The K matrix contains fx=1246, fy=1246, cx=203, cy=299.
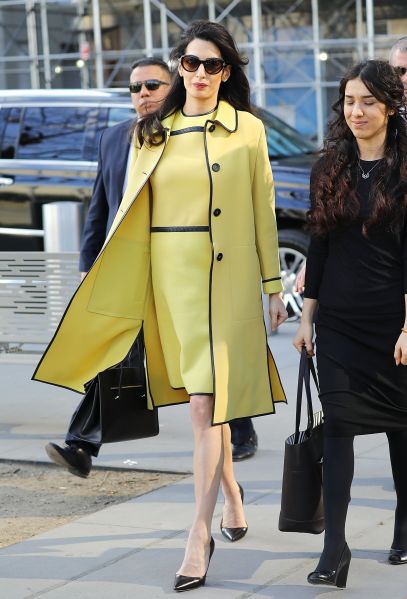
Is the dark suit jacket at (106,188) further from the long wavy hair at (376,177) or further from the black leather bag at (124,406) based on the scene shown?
the long wavy hair at (376,177)

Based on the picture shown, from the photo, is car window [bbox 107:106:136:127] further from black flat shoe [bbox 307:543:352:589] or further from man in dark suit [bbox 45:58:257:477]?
black flat shoe [bbox 307:543:352:589]

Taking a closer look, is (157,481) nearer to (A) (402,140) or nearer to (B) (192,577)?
(B) (192,577)

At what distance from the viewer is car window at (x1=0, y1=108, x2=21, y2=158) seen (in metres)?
11.7

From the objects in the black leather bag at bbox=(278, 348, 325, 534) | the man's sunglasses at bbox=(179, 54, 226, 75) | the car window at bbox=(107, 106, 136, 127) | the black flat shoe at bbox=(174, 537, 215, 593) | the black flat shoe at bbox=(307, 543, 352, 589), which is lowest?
the black flat shoe at bbox=(174, 537, 215, 593)

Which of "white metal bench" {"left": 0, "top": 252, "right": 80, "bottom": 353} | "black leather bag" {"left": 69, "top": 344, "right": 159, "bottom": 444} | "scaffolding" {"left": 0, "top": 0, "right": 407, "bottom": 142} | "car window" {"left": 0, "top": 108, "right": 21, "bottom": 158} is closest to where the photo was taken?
"black leather bag" {"left": 69, "top": 344, "right": 159, "bottom": 444}

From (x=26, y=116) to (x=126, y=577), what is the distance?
26.2ft

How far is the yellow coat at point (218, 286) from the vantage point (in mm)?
4277

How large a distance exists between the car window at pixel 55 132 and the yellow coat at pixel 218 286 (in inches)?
272

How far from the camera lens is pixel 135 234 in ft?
14.5

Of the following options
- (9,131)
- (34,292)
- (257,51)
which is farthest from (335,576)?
(257,51)

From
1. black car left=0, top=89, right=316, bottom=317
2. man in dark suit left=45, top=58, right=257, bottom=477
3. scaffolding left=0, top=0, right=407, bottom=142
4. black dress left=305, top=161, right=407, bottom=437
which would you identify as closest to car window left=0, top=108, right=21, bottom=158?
black car left=0, top=89, right=316, bottom=317

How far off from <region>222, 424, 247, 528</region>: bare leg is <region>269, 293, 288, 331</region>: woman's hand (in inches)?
18.6

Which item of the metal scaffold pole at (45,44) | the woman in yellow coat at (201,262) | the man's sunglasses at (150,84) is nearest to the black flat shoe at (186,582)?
the woman in yellow coat at (201,262)

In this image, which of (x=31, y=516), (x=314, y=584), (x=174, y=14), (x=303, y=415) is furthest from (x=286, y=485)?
(x=174, y=14)
